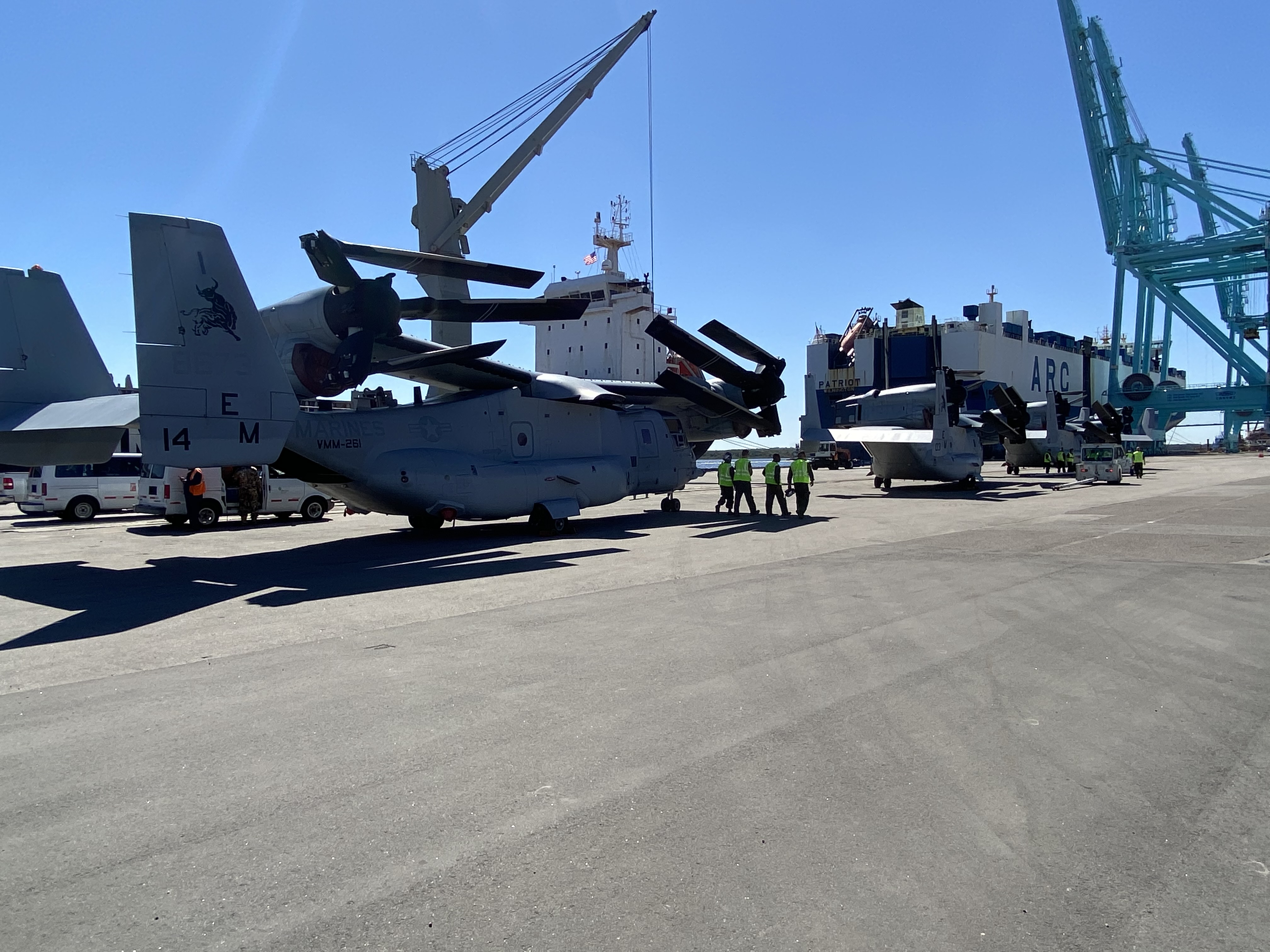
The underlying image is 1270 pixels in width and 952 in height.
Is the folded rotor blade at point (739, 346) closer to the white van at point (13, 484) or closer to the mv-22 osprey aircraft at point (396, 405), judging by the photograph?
the mv-22 osprey aircraft at point (396, 405)

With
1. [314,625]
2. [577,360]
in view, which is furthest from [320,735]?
[577,360]

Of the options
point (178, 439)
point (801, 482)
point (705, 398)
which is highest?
point (705, 398)

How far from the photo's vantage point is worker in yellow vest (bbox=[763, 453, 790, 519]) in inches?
848

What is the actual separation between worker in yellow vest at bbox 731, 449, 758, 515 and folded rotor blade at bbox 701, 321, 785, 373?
103 inches

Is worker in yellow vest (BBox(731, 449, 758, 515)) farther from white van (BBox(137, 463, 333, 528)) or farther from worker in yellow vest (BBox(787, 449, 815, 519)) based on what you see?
white van (BBox(137, 463, 333, 528))

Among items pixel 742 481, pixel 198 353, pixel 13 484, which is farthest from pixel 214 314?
pixel 13 484

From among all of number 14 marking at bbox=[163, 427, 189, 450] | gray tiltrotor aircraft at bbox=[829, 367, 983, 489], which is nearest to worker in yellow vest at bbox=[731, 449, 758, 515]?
gray tiltrotor aircraft at bbox=[829, 367, 983, 489]

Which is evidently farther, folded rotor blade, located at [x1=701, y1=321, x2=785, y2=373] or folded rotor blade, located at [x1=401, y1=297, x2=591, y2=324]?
folded rotor blade, located at [x1=701, y1=321, x2=785, y2=373]

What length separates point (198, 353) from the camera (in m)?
11.6

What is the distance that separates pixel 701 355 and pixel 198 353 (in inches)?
511

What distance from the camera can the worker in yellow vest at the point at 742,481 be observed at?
2234 cm

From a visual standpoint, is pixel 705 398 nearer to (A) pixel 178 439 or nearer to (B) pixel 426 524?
(B) pixel 426 524

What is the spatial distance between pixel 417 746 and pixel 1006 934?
11.1 feet

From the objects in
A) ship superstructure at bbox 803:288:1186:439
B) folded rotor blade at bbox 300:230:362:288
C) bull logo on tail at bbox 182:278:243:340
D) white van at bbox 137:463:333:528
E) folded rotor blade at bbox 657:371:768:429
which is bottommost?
white van at bbox 137:463:333:528
